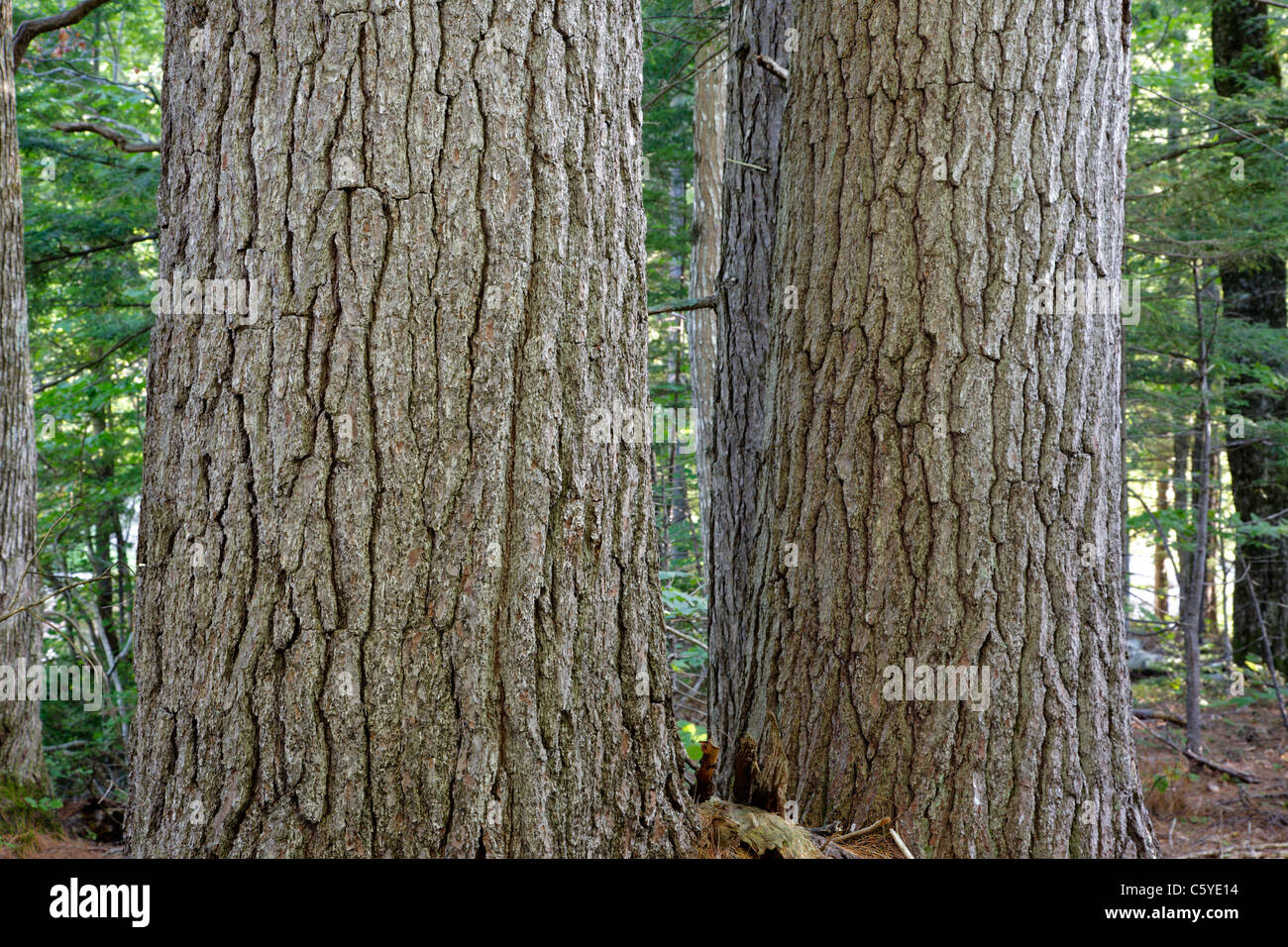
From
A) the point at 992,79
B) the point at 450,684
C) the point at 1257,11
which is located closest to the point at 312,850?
the point at 450,684

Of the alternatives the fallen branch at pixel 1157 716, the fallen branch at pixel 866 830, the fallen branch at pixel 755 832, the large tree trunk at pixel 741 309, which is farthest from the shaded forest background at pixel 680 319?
the fallen branch at pixel 755 832

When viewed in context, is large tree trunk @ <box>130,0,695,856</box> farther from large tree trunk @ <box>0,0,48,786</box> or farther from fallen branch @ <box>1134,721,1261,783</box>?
fallen branch @ <box>1134,721,1261,783</box>

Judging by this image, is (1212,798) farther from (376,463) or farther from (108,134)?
(108,134)

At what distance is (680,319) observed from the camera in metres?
11.6

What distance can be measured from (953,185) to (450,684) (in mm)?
1893

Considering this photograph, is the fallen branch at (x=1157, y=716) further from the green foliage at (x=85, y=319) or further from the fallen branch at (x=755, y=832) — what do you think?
the green foliage at (x=85, y=319)

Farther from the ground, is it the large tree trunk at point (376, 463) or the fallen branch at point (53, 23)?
the fallen branch at point (53, 23)

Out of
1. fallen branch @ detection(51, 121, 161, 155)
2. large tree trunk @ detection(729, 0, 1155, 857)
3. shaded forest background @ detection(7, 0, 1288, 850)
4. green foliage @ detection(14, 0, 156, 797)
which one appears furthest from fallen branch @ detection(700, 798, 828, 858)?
fallen branch @ detection(51, 121, 161, 155)

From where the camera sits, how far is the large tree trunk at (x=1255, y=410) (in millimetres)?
9812

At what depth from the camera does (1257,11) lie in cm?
999

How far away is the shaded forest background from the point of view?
7551mm

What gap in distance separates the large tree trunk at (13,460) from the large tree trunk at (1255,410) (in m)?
11.4

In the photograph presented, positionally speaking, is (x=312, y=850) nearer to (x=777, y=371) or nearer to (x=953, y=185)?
(x=777, y=371)

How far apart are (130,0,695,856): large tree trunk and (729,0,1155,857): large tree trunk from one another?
3.15ft
